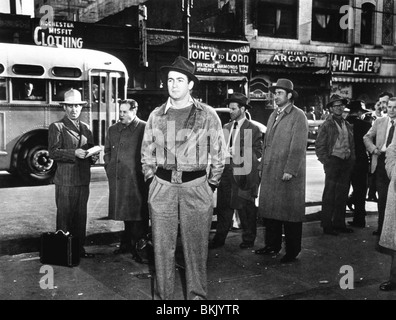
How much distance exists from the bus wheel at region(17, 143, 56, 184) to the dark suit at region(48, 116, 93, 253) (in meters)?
6.49

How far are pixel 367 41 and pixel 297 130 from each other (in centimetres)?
2289

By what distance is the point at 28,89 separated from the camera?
1274cm

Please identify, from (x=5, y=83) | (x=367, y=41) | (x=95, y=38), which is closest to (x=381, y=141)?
(x=5, y=83)

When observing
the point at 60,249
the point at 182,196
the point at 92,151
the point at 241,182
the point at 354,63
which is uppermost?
the point at 354,63

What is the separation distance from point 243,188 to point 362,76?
858 inches

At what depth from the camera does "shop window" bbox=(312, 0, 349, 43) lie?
25.3 meters

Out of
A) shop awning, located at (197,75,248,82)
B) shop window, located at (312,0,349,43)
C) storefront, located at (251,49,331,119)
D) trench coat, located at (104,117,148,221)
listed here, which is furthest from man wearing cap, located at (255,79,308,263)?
shop window, located at (312,0,349,43)

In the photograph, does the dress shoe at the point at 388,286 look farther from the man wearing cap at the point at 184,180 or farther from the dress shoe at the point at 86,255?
the dress shoe at the point at 86,255

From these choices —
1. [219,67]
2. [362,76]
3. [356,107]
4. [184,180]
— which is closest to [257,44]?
[219,67]

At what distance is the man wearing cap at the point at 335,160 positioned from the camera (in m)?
7.32

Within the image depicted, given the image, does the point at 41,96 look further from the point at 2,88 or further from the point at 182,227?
the point at 182,227

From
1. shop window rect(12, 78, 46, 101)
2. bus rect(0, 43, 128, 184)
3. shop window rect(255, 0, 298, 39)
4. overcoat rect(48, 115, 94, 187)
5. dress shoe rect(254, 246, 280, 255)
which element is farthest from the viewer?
shop window rect(255, 0, 298, 39)

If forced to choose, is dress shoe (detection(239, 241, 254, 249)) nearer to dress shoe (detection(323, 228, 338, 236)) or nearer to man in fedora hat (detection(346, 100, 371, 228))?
dress shoe (detection(323, 228, 338, 236))

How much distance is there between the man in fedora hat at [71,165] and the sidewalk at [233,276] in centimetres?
51
